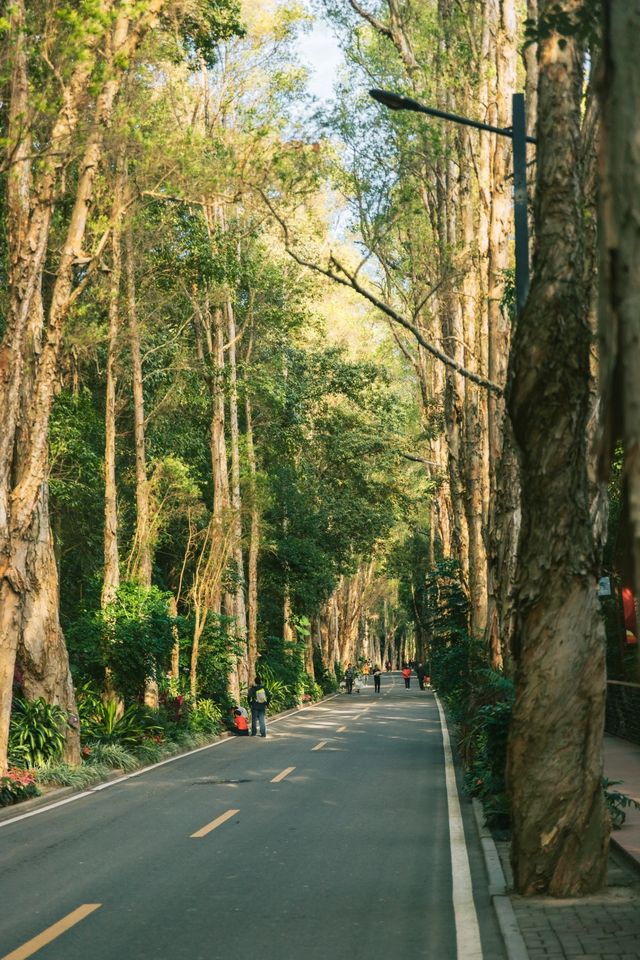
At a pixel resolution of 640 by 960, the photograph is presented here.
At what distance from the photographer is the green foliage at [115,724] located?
76.3 feet

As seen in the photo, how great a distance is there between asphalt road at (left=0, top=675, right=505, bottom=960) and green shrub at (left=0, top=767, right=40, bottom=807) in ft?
2.48

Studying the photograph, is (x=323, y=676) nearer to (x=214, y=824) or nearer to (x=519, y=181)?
(x=214, y=824)

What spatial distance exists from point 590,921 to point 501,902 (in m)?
0.91

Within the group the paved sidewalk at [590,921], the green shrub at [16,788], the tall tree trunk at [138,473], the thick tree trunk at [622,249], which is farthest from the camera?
the tall tree trunk at [138,473]

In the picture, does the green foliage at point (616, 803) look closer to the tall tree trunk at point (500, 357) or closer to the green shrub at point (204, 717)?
the tall tree trunk at point (500, 357)

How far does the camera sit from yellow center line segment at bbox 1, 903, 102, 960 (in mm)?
7777

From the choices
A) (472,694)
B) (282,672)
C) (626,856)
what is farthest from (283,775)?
(282,672)

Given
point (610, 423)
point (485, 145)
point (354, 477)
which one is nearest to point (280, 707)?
point (354, 477)

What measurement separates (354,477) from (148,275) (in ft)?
60.7

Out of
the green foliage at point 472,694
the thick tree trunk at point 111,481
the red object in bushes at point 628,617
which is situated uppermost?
the thick tree trunk at point 111,481

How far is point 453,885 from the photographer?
999 centimetres

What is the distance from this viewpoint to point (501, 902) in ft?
28.8

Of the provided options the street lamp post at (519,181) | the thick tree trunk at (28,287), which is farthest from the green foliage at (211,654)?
the street lamp post at (519,181)

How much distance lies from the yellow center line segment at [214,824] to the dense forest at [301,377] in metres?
3.36
